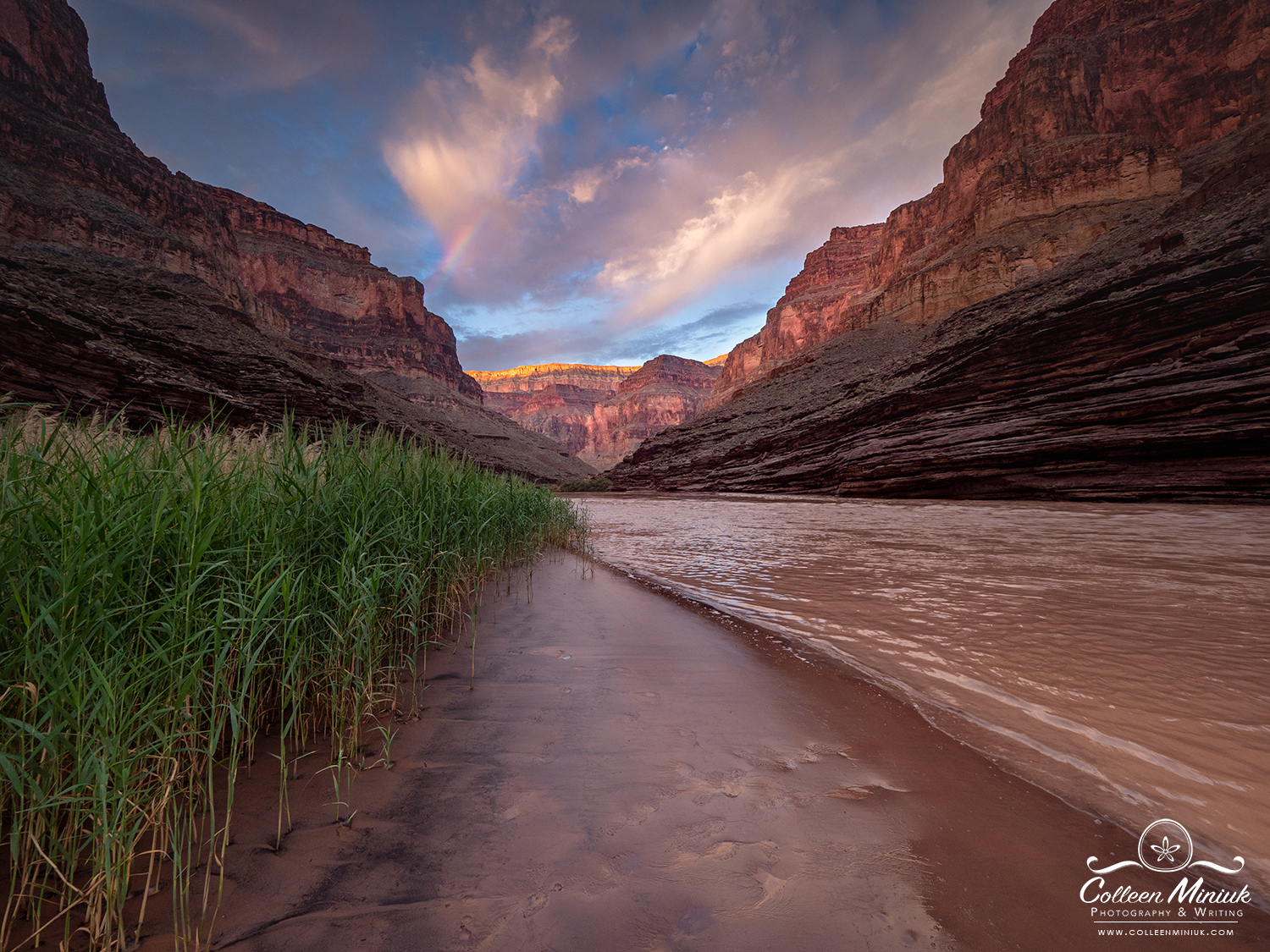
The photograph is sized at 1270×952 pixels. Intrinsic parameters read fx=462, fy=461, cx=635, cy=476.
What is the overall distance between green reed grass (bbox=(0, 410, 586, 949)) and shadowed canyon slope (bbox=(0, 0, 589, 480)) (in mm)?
1698

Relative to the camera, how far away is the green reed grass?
1.17m

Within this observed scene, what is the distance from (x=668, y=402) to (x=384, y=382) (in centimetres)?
7540

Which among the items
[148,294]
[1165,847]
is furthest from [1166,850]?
[148,294]

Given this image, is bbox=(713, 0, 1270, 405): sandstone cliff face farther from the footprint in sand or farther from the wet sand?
the footprint in sand

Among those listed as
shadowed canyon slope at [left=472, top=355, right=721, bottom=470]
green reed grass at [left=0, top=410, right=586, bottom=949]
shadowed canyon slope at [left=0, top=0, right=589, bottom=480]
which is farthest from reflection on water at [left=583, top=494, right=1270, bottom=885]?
shadowed canyon slope at [left=472, top=355, right=721, bottom=470]

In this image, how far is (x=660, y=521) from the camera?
12.5 m

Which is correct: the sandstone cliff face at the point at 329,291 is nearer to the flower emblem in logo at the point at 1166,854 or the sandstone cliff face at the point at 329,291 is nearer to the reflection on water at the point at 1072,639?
the reflection on water at the point at 1072,639

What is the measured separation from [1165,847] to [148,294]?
40.7 meters

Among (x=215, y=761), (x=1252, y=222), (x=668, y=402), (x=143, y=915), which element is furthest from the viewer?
(x=668, y=402)

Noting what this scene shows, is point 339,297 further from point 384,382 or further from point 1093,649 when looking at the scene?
point 1093,649

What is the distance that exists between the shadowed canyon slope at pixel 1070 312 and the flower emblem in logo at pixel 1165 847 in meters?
15.0

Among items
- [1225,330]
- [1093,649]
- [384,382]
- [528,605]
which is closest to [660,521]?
[528,605]

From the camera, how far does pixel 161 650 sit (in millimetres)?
1475

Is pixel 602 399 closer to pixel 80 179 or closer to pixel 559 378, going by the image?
pixel 559 378
